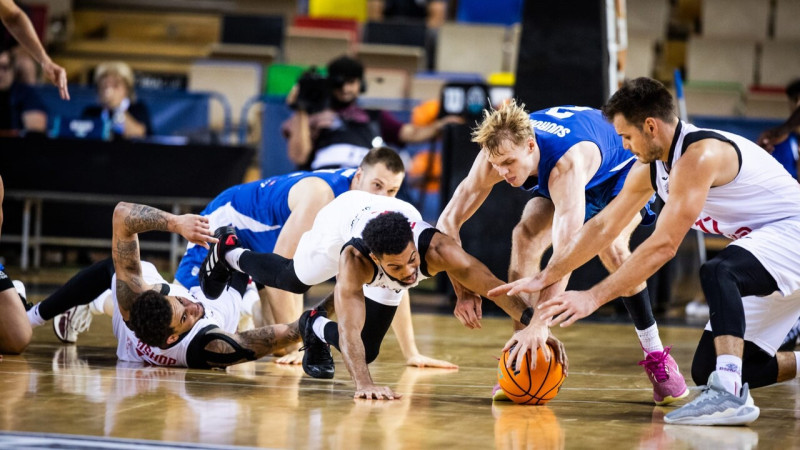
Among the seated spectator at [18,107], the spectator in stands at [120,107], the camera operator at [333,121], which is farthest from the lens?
the seated spectator at [18,107]

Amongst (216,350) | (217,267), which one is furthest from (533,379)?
(217,267)

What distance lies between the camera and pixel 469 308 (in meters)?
4.40

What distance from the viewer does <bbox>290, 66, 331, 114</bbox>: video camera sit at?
841cm

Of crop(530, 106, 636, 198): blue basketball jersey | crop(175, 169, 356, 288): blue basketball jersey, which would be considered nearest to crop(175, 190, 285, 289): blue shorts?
crop(175, 169, 356, 288): blue basketball jersey

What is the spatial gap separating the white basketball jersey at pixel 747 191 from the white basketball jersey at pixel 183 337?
2.33 m

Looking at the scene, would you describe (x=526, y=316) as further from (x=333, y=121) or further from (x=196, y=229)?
(x=333, y=121)

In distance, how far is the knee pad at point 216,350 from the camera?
484cm

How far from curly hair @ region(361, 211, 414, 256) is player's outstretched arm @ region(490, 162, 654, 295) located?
41cm

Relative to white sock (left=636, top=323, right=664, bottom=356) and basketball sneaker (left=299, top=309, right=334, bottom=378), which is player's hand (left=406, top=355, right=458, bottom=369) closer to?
basketball sneaker (left=299, top=309, right=334, bottom=378)

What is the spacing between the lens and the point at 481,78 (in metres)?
12.6

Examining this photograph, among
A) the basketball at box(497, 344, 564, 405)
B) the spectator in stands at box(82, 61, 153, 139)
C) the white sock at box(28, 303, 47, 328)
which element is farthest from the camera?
the spectator in stands at box(82, 61, 153, 139)

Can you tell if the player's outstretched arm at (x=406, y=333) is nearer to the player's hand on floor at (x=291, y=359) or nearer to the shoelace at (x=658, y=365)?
the player's hand on floor at (x=291, y=359)

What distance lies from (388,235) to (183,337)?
143 cm

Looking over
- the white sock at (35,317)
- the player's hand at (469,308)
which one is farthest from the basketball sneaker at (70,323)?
the player's hand at (469,308)
